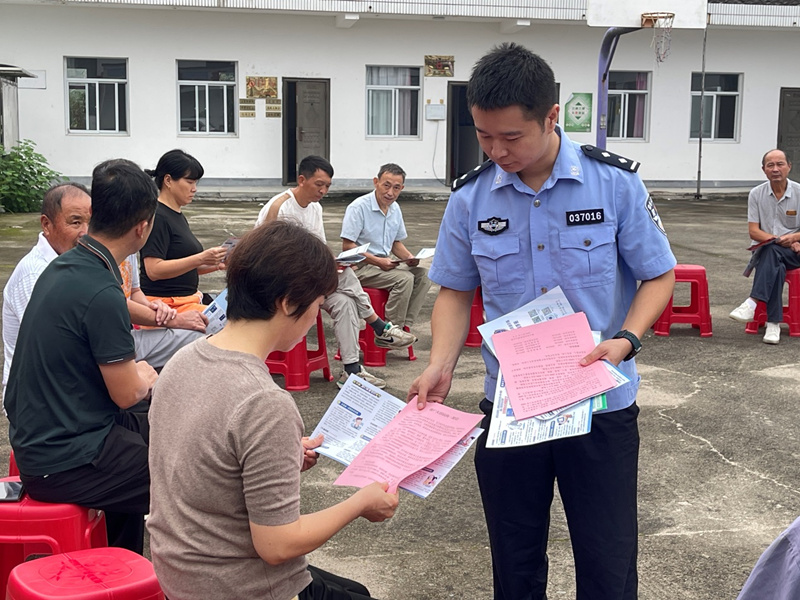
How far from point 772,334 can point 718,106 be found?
610 inches

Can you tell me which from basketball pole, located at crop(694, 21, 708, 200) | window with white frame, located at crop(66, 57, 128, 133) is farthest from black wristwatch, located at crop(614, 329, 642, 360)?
basketball pole, located at crop(694, 21, 708, 200)

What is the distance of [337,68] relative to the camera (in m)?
19.0

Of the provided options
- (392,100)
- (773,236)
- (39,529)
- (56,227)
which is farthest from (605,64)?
(392,100)

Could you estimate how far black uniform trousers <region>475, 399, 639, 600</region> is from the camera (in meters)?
2.30

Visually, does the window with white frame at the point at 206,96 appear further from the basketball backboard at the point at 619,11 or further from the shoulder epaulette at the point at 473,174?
the shoulder epaulette at the point at 473,174

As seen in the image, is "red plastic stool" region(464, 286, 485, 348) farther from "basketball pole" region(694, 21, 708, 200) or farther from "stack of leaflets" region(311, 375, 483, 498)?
"basketball pole" region(694, 21, 708, 200)

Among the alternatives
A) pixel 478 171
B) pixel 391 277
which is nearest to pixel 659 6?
pixel 391 277

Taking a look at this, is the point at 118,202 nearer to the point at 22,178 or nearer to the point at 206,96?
the point at 22,178

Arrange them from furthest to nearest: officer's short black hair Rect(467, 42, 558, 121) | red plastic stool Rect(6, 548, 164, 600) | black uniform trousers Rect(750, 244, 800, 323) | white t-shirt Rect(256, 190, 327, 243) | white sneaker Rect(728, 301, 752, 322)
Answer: white sneaker Rect(728, 301, 752, 322), black uniform trousers Rect(750, 244, 800, 323), white t-shirt Rect(256, 190, 327, 243), red plastic stool Rect(6, 548, 164, 600), officer's short black hair Rect(467, 42, 558, 121)

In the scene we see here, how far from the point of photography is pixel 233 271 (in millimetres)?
1822

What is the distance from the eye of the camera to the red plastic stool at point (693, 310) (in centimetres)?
696

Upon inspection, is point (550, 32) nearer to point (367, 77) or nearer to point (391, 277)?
point (367, 77)

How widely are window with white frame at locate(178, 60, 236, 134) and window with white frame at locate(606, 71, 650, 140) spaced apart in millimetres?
8086

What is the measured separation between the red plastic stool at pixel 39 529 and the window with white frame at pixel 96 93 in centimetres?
1691
